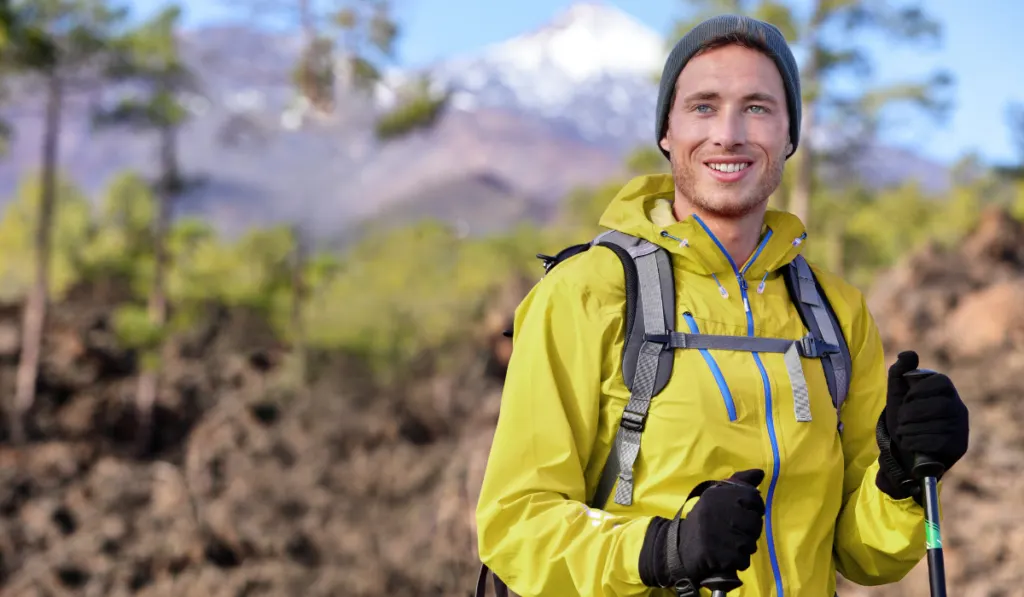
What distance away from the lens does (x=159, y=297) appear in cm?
2181

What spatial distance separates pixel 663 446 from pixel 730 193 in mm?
502

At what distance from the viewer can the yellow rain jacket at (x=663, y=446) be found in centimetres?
168

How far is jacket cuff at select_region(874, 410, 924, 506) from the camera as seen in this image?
1729mm

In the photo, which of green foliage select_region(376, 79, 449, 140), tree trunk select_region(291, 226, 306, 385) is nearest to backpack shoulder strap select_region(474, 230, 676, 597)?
tree trunk select_region(291, 226, 306, 385)

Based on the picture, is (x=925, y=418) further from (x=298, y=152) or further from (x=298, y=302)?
(x=298, y=152)

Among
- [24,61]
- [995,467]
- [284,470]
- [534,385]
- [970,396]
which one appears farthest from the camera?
[24,61]

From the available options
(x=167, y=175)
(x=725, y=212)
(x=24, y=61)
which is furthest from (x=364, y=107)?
(x=725, y=212)

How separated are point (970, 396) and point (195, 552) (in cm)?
1150

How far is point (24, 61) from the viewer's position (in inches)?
763

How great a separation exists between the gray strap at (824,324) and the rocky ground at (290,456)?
781 cm

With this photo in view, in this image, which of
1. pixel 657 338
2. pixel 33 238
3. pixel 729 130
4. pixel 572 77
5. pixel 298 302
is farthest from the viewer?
pixel 572 77

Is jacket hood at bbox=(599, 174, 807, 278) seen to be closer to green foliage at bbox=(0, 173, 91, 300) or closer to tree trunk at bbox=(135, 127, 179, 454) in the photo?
tree trunk at bbox=(135, 127, 179, 454)

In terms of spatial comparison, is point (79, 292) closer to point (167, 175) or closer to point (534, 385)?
point (167, 175)

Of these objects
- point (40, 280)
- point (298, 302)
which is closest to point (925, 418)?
point (40, 280)
